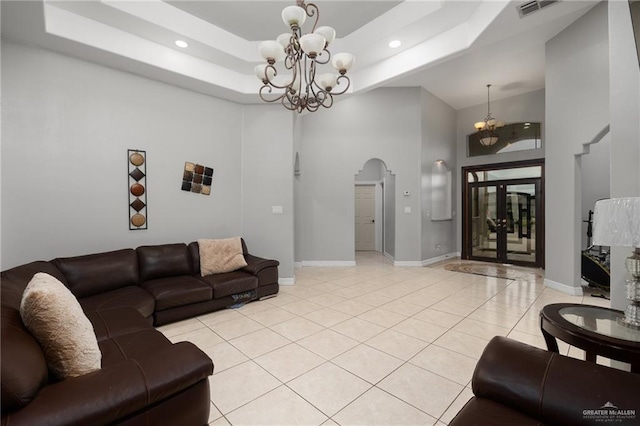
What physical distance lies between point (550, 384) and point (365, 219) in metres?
7.39

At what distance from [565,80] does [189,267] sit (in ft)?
20.0

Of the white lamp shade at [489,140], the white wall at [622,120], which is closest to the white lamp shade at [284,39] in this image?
the white wall at [622,120]

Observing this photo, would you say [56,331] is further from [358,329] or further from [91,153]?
[91,153]

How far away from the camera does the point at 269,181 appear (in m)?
4.78

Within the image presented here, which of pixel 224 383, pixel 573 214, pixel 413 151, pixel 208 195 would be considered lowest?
pixel 224 383

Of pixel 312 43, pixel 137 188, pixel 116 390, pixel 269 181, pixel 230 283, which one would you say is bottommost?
pixel 230 283

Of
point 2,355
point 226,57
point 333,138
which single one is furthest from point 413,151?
point 2,355

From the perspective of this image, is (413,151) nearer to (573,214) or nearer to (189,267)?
(573,214)

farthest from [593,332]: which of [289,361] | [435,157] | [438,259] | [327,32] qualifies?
[435,157]

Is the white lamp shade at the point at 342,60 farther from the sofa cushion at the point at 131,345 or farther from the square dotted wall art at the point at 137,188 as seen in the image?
the square dotted wall art at the point at 137,188

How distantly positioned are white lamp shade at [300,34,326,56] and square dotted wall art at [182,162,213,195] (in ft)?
9.08

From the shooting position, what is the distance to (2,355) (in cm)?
105

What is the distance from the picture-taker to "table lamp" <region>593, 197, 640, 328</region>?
4.46 ft

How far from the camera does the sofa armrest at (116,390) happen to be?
106 cm
